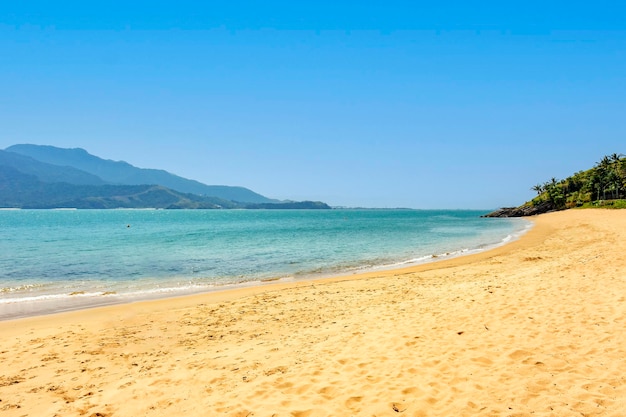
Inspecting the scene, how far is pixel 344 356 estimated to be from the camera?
8602 millimetres

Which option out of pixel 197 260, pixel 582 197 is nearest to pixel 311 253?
pixel 197 260

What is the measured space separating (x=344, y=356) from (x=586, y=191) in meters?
135

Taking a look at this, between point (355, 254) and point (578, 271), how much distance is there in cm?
2069

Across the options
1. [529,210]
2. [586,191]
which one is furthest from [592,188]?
[529,210]

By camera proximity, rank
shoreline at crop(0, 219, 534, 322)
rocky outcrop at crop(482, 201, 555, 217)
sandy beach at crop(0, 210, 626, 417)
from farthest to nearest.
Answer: rocky outcrop at crop(482, 201, 555, 217), shoreline at crop(0, 219, 534, 322), sandy beach at crop(0, 210, 626, 417)

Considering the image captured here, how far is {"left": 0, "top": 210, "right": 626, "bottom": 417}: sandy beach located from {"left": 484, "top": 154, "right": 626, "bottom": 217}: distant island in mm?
86745

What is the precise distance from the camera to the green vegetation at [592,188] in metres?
97.8

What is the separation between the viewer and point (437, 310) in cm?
1212

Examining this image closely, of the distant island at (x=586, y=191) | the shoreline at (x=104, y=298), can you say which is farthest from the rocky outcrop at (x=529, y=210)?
the shoreline at (x=104, y=298)

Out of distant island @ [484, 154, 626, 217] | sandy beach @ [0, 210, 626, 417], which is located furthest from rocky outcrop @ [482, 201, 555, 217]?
sandy beach @ [0, 210, 626, 417]

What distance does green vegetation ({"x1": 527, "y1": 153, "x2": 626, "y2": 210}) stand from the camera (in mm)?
97750

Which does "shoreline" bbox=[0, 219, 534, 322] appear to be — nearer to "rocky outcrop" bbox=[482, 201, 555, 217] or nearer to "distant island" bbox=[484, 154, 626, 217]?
"distant island" bbox=[484, 154, 626, 217]

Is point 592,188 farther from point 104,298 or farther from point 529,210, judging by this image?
point 104,298

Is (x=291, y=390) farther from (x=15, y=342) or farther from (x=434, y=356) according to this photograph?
(x=15, y=342)
